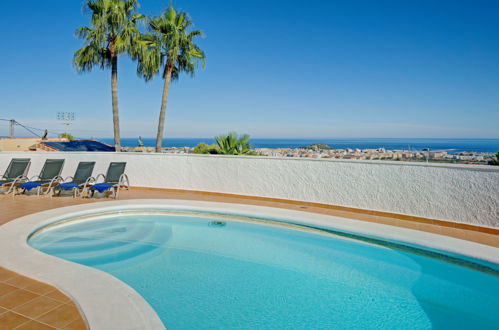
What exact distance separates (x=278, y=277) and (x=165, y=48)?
1064cm

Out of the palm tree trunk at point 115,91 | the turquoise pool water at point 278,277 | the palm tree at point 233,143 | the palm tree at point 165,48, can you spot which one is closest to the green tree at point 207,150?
the palm tree at point 233,143

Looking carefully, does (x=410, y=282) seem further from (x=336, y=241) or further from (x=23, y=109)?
(x=23, y=109)

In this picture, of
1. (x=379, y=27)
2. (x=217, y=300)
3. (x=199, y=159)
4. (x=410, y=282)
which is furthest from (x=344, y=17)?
(x=217, y=300)

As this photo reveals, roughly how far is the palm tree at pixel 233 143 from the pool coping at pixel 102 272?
3.27 m

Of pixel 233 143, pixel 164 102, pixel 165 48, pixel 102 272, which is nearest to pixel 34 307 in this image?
pixel 102 272

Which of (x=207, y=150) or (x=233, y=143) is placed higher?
(x=233, y=143)

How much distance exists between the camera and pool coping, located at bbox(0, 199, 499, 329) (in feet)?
8.47

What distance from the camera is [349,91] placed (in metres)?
31.0

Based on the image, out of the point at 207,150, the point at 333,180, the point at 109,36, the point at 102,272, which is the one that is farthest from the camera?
A: the point at 109,36

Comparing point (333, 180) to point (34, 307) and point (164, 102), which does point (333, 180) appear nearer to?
point (34, 307)

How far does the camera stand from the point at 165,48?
39.9 feet

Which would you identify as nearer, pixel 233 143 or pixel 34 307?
pixel 34 307

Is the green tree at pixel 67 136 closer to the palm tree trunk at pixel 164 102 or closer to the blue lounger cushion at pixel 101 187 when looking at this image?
the palm tree trunk at pixel 164 102

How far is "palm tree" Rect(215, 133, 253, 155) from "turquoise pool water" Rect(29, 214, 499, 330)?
4471mm
